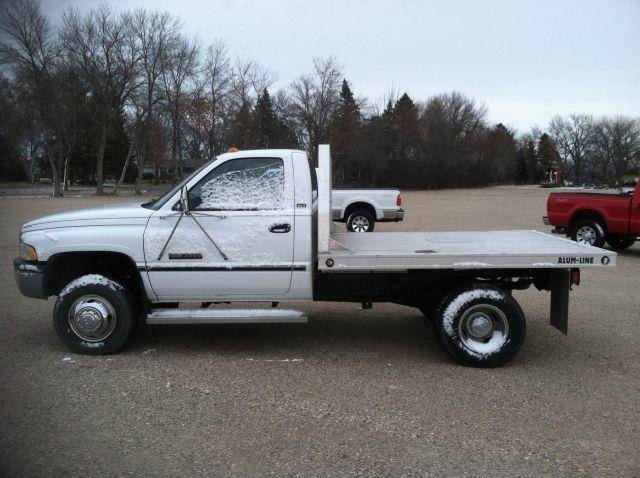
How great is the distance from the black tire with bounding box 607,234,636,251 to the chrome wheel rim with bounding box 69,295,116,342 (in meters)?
11.4

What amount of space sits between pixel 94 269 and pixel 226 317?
1627 mm

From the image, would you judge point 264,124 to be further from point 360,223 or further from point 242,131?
point 360,223

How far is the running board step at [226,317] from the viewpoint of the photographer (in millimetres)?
5090

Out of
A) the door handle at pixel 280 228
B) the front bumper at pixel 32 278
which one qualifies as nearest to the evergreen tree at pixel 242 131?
the front bumper at pixel 32 278

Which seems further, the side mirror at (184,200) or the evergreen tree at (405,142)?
the evergreen tree at (405,142)

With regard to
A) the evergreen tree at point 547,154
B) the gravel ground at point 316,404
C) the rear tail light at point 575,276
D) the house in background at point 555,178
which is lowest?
the gravel ground at point 316,404

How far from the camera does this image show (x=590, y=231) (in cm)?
1250

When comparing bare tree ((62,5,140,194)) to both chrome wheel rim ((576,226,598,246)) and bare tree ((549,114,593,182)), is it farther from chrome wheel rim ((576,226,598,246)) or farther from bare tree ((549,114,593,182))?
bare tree ((549,114,593,182))

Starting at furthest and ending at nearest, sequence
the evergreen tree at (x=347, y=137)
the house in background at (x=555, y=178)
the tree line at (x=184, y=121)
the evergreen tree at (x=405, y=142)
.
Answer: the house in background at (x=555, y=178) < the evergreen tree at (x=405, y=142) < the evergreen tree at (x=347, y=137) < the tree line at (x=184, y=121)

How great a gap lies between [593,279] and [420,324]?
4.76 meters

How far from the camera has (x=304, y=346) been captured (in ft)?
19.0

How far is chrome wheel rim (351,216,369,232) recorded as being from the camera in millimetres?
16938

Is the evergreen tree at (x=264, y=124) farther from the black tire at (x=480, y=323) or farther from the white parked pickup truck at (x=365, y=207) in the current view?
the black tire at (x=480, y=323)

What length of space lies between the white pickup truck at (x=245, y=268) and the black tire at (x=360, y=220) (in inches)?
452
